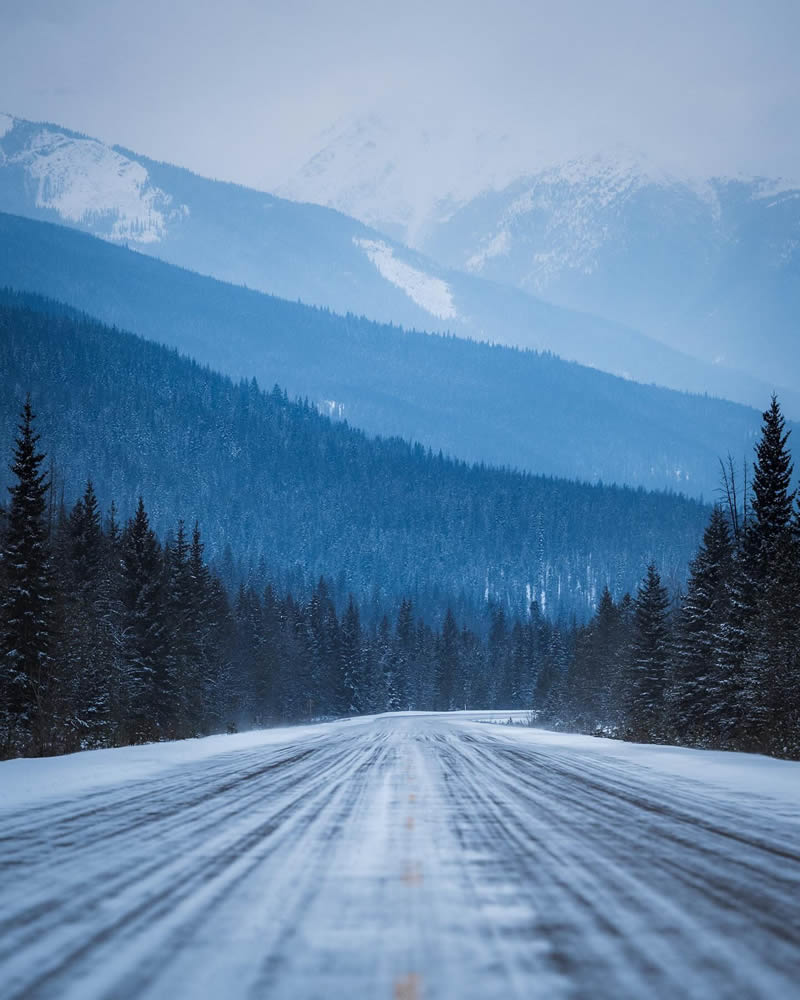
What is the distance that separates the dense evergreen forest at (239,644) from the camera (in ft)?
91.6

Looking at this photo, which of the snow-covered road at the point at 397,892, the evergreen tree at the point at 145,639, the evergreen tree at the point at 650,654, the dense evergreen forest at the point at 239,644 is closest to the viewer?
the snow-covered road at the point at 397,892

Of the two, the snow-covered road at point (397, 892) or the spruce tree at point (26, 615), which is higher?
the spruce tree at point (26, 615)

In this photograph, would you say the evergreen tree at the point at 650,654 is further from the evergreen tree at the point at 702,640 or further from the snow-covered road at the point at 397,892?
the snow-covered road at the point at 397,892

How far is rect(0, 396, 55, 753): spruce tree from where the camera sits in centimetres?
3091

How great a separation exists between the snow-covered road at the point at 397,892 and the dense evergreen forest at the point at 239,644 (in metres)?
11.5

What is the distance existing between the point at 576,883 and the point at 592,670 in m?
66.1

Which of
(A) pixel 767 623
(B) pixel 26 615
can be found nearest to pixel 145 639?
(B) pixel 26 615

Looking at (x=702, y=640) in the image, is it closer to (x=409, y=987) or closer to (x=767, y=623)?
(x=767, y=623)

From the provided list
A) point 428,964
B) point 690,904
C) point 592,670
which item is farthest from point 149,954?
point 592,670

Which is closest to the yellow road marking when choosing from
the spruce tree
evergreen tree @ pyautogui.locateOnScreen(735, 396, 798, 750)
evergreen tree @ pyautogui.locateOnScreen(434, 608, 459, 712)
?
evergreen tree @ pyautogui.locateOnScreen(735, 396, 798, 750)

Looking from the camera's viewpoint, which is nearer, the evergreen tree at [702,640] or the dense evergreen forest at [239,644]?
the dense evergreen forest at [239,644]

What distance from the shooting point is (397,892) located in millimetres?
6504

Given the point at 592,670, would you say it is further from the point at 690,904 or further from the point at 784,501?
the point at 690,904

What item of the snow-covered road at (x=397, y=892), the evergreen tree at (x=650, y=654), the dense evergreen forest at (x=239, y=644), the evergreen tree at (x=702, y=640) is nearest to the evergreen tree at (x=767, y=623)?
the dense evergreen forest at (x=239, y=644)
